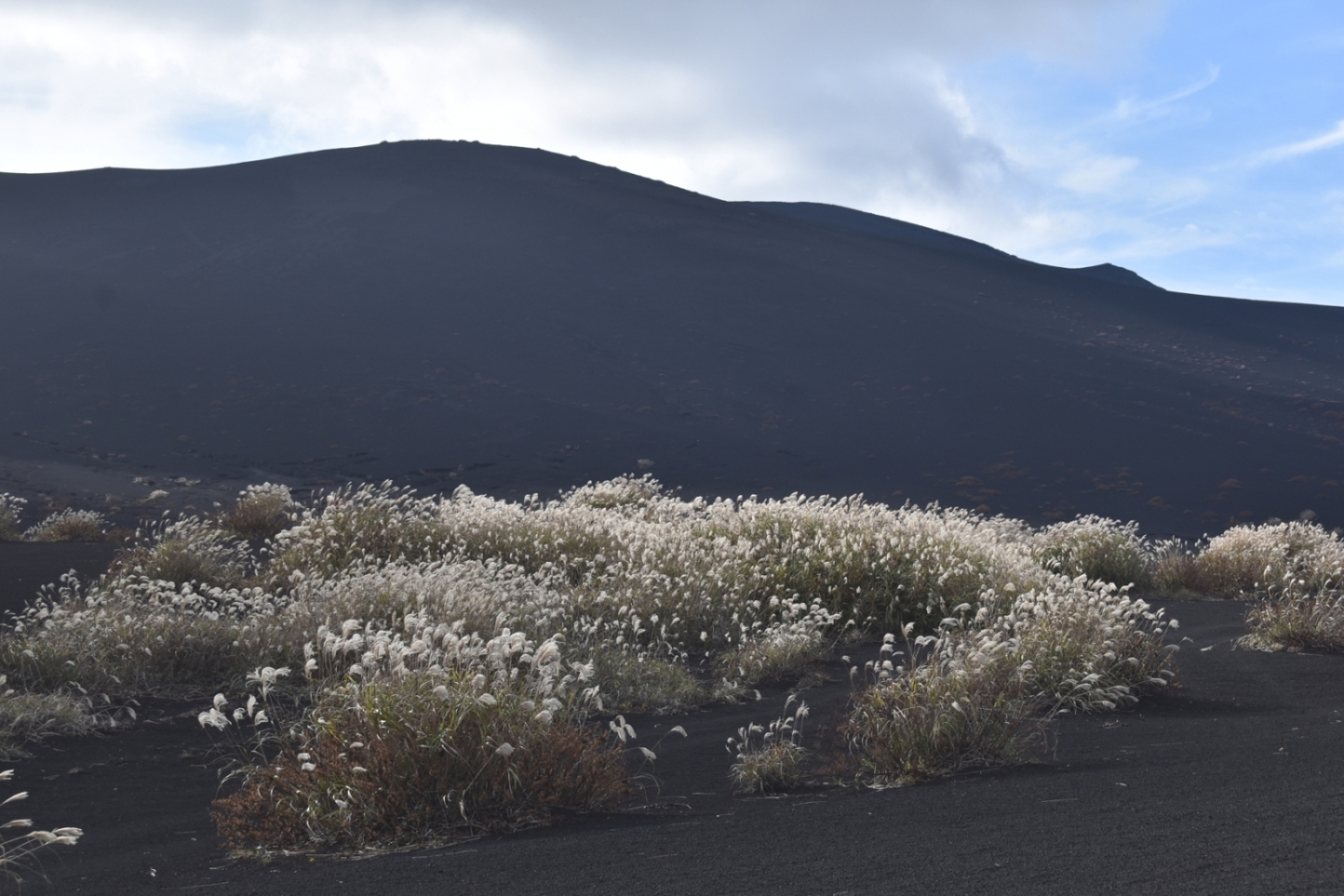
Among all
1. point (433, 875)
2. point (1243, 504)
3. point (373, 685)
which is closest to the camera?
point (433, 875)

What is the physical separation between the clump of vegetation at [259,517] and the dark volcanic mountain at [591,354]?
12953 millimetres

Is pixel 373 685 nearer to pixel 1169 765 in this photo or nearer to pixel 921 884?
pixel 921 884

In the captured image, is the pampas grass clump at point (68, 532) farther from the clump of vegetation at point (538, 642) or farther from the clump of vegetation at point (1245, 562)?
the clump of vegetation at point (1245, 562)

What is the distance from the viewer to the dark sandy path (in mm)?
3029

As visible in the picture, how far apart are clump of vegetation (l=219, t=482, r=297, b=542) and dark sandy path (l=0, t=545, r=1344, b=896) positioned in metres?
9.50

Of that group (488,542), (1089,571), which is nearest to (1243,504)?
(1089,571)

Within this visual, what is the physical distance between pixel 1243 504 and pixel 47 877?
33.1 m

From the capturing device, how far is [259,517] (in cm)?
1463

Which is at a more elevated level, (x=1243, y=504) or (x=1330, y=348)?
(x=1330, y=348)

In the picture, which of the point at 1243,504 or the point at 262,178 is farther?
the point at 262,178

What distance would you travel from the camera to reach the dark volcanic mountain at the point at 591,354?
103 feet

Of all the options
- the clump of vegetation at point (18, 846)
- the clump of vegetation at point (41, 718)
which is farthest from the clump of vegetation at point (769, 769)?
the clump of vegetation at point (41, 718)

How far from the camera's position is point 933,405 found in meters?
40.0

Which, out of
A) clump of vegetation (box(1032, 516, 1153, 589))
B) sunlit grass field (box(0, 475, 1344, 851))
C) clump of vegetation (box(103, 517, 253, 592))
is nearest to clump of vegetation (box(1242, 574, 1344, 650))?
sunlit grass field (box(0, 475, 1344, 851))
